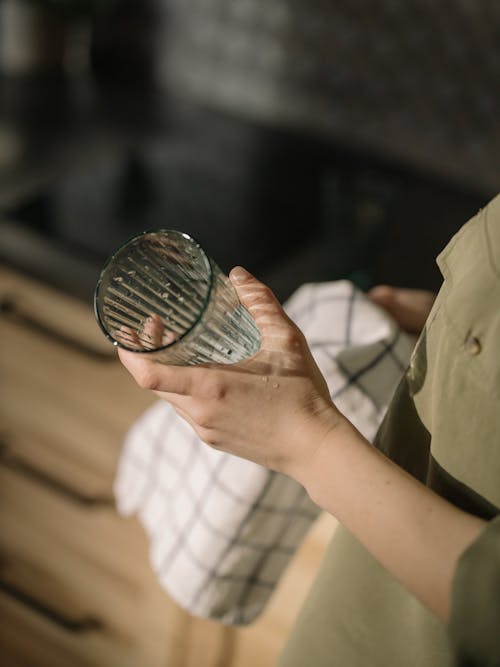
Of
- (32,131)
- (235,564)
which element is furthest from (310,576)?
(32,131)

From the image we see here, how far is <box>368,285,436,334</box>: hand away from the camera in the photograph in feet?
2.71

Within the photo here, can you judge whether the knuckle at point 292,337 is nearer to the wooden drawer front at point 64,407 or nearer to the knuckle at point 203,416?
the knuckle at point 203,416

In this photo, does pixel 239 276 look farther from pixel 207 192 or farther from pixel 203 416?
pixel 207 192

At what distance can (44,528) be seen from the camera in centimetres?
131

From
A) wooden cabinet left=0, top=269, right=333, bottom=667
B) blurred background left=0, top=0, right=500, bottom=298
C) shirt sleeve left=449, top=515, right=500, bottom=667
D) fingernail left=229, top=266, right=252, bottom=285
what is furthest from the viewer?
blurred background left=0, top=0, right=500, bottom=298

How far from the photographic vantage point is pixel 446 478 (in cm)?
52

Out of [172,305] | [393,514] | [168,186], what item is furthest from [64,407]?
[393,514]

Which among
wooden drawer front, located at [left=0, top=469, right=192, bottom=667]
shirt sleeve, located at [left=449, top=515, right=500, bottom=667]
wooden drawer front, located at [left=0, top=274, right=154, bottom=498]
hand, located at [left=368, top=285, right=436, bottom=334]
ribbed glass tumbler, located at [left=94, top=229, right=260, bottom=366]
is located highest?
ribbed glass tumbler, located at [left=94, top=229, right=260, bottom=366]

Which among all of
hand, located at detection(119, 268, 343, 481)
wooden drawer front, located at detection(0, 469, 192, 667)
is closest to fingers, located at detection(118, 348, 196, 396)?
hand, located at detection(119, 268, 343, 481)

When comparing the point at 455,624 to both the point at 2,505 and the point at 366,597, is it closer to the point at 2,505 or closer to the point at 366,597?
the point at 366,597

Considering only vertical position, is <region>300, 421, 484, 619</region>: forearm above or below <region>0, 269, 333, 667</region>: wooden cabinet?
above

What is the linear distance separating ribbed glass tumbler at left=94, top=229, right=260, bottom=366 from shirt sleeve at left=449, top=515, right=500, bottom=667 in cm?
19

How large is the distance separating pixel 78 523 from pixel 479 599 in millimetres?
944

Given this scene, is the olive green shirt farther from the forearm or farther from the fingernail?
the fingernail
